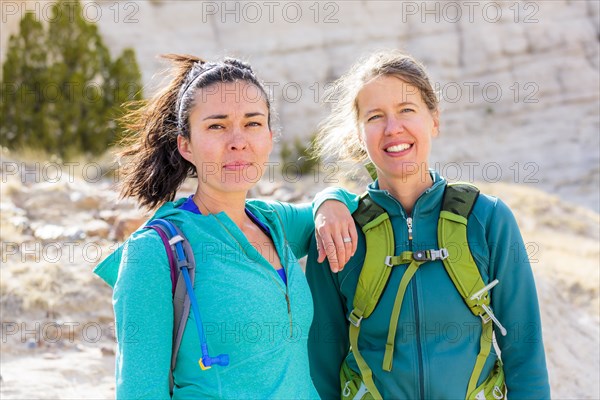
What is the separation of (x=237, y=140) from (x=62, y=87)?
11657 millimetres

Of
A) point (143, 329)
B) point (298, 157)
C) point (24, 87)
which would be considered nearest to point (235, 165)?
point (143, 329)

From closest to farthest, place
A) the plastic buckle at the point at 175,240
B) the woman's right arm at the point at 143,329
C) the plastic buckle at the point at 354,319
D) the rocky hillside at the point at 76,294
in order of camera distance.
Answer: the woman's right arm at the point at 143,329 < the plastic buckle at the point at 175,240 < the plastic buckle at the point at 354,319 < the rocky hillside at the point at 76,294

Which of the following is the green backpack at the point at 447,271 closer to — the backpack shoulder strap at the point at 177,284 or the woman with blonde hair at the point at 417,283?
the woman with blonde hair at the point at 417,283

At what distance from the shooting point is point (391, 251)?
2.44 metres

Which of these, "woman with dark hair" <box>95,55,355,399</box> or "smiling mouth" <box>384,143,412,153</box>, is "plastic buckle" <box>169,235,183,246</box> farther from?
"smiling mouth" <box>384,143,412,153</box>


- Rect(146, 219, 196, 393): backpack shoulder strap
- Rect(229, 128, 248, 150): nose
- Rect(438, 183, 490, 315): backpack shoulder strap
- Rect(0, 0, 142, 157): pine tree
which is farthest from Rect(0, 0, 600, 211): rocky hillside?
Rect(146, 219, 196, 393): backpack shoulder strap

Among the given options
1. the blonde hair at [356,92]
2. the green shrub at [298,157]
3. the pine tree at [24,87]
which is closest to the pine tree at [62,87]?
the pine tree at [24,87]

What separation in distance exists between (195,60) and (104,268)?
0.80m

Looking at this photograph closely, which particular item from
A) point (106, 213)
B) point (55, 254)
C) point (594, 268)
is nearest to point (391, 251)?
point (55, 254)

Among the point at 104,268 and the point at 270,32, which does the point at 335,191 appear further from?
the point at 270,32

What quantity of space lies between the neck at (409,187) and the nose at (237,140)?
2.12 ft

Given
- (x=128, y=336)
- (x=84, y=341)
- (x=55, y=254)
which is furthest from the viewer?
(x=55, y=254)

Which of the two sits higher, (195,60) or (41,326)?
(195,60)

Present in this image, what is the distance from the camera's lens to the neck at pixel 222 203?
2.27 metres
